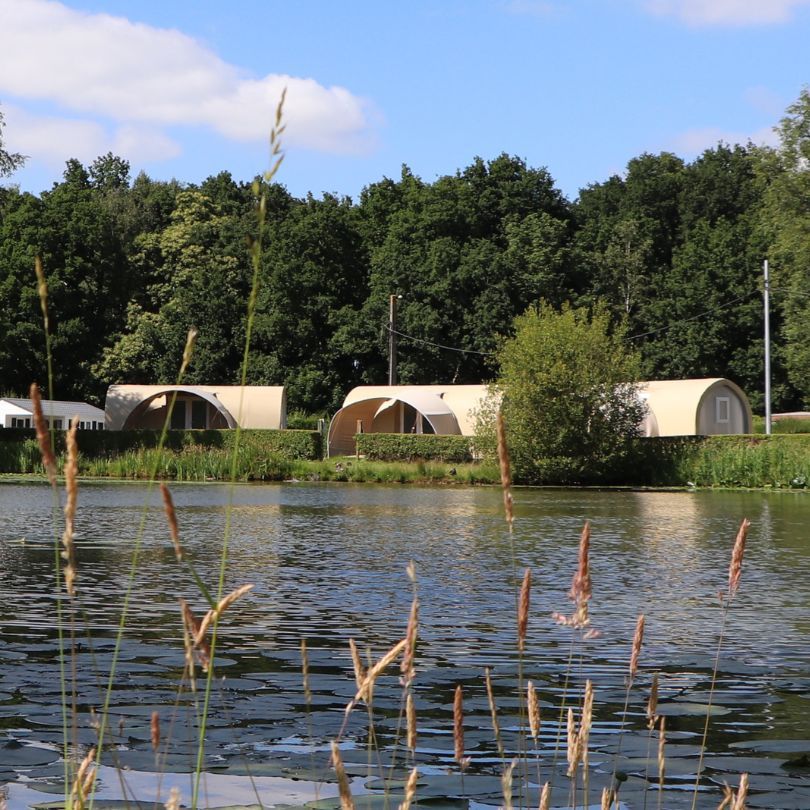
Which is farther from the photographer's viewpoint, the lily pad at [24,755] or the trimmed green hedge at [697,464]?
the trimmed green hedge at [697,464]

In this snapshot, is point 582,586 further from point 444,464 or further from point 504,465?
point 444,464

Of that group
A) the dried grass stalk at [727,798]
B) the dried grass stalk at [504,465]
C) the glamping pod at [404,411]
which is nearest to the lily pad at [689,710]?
the dried grass stalk at [727,798]

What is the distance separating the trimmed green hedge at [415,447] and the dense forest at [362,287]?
570 inches

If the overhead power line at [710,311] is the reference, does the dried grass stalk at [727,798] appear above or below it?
below

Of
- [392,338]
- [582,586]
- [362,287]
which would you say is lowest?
[582,586]

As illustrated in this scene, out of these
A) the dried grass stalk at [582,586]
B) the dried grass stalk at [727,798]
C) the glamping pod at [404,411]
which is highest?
the glamping pod at [404,411]

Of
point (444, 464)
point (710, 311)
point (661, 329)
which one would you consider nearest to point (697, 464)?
point (444, 464)

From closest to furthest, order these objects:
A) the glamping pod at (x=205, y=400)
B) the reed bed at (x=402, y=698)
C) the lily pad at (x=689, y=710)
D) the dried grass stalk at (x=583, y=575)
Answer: the reed bed at (x=402, y=698) < the dried grass stalk at (x=583, y=575) < the lily pad at (x=689, y=710) < the glamping pod at (x=205, y=400)

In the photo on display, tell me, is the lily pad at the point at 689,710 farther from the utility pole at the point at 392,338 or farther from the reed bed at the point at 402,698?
the utility pole at the point at 392,338

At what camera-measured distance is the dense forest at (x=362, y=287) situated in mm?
67000

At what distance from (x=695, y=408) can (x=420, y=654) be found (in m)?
43.9

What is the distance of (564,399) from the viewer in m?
45.2

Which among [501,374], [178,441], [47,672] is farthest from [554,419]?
[47,672]

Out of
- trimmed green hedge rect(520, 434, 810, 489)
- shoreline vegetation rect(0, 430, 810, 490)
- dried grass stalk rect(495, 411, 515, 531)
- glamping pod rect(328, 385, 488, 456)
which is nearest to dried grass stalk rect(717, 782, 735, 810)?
dried grass stalk rect(495, 411, 515, 531)
